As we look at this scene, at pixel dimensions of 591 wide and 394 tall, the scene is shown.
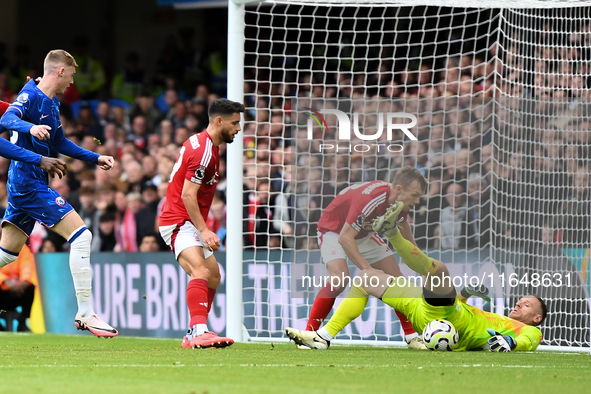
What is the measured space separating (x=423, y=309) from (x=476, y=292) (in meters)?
0.50

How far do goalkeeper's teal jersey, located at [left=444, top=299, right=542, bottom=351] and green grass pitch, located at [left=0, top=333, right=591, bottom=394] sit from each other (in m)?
0.31

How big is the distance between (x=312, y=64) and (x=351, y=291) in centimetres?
262

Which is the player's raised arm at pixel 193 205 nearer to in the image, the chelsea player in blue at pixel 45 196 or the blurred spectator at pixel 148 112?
the chelsea player in blue at pixel 45 196

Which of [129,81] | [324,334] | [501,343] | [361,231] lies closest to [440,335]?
[501,343]

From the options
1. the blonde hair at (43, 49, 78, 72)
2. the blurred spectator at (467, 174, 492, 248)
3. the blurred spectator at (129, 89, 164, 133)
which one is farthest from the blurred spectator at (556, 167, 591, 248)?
the blurred spectator at (129, 89, 164, 133)

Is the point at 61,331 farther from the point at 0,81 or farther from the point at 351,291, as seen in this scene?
the point at 0,81

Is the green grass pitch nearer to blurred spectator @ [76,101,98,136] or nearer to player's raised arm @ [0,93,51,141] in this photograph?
player's raised arm @ [0,93,51,141]

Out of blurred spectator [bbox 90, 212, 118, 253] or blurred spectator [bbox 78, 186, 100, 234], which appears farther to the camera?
blurred spectator [bbox 78, 186, 100, 234]

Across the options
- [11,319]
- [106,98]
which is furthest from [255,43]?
[106,98]

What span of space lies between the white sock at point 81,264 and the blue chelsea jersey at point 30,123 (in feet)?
1.45

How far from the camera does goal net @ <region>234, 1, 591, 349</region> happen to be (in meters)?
7.20

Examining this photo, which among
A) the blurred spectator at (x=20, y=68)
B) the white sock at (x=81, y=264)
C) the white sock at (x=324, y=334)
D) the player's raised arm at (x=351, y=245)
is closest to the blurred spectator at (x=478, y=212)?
the player's raised arm at (x=351, y=245)

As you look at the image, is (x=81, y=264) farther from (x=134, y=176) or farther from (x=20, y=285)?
(x=134, y=176)

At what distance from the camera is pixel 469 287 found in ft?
23.0
